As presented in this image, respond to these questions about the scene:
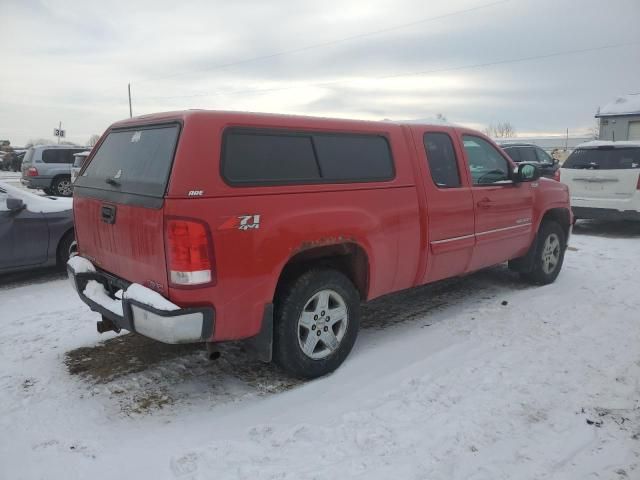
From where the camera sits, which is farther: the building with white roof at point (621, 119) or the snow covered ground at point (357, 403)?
the building with white roof at point (621, 119)

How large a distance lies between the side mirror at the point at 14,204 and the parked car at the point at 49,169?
11.6m

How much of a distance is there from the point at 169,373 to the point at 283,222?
154cm

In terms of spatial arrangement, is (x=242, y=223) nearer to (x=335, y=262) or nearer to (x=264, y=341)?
(x=264, y=341)

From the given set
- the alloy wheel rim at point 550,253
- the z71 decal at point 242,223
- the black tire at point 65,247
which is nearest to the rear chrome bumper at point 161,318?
the z71 decal at point 242,223

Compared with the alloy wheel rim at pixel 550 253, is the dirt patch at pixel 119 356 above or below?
below

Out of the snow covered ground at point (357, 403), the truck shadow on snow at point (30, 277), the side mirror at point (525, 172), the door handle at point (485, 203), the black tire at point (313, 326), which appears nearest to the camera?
the snow covered ground at point (357, 403)

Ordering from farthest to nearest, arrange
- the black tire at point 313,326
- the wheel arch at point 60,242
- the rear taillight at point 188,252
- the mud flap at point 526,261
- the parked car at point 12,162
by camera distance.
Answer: the parked car at point 12,162
the wheel arch at point 60,242
the mud flap at point 526,261
the black tire at point 313,326
the rear taillight at point 188,252

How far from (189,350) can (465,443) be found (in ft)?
7.74

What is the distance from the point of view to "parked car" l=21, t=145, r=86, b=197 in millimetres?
16688

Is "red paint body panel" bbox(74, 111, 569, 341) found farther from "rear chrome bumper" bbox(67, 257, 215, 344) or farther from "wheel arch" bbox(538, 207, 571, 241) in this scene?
"wheel arch" bbox(538, 207, 571, 241)

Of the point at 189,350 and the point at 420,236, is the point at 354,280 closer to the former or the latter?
the point at 420,236

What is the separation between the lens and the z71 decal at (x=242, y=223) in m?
3.03

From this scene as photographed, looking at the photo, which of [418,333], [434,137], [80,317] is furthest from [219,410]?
[434,137]

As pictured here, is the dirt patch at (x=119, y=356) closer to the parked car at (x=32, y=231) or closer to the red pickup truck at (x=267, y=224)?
the red pickup truck at (x=267, y=224)
